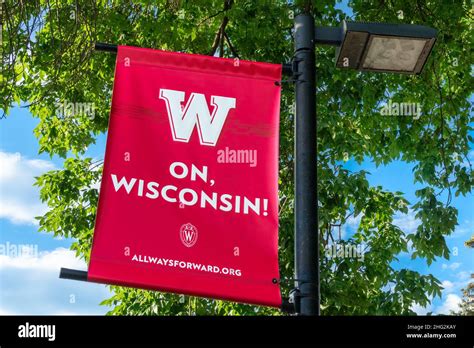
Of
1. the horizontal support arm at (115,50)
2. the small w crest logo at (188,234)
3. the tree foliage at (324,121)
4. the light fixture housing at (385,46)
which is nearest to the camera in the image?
the small w crest logo at (188,234)

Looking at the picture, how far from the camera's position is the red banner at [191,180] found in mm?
3711

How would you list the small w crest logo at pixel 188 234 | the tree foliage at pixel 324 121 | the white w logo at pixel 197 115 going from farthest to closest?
the tree foliage at pixel 324 121
the white w logo at pixel 197 115
the small w crest logo at pixel 188 234

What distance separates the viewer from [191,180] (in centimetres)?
389

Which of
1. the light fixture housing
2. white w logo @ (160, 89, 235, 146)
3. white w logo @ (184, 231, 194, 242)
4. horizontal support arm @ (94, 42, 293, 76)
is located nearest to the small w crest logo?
white w logo @ (184, 231, 194, 242)

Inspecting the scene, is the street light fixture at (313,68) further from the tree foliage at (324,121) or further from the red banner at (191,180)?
the tree foliage at (324,121)

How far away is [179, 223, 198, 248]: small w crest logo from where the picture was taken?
12.4 feet

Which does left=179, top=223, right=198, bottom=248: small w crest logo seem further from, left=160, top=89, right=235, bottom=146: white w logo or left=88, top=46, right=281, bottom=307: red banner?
left=160, top=89, right=235, bottom=146: white w logo

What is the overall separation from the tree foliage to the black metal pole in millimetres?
4716

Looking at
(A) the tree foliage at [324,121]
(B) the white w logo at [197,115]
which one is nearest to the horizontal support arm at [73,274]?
(B) the white w logo at [197,115]

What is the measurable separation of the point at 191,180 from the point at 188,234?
0.33 m

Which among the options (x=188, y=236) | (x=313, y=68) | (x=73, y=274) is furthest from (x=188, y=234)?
(x=313, y=68)

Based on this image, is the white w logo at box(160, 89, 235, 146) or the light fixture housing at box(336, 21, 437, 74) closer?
the white w logo at box(160, 89, 235, 146)
